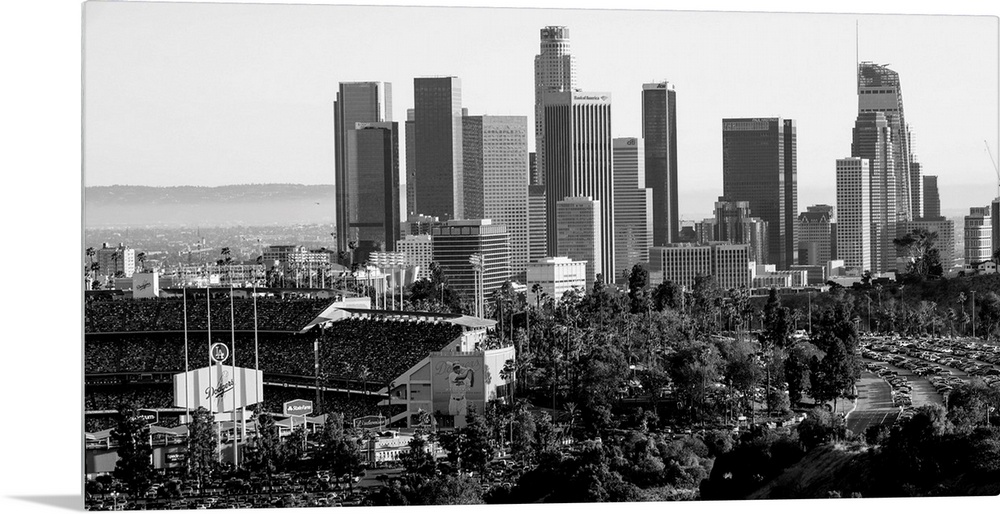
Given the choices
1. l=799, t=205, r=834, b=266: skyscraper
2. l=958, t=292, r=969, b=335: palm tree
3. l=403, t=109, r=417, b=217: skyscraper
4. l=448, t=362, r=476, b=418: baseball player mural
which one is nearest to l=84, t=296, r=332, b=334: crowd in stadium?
l=448, t=362, r=476, b=418: baseball player mural

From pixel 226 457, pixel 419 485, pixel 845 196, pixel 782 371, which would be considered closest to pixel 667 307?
pixel 782 371

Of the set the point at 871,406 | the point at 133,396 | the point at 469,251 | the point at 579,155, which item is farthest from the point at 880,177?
the point at 133,396

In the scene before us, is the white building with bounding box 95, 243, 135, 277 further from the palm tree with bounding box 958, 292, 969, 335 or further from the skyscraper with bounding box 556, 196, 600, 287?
the skyscraper with bounding box 556, 196, 600, 287

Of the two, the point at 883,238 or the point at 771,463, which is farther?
the point at 883,238

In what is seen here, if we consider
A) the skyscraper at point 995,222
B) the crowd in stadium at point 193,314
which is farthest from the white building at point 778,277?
the crowd in stadium at point 193,314

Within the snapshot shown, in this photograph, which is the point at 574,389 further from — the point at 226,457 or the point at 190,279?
the point at 190,279
